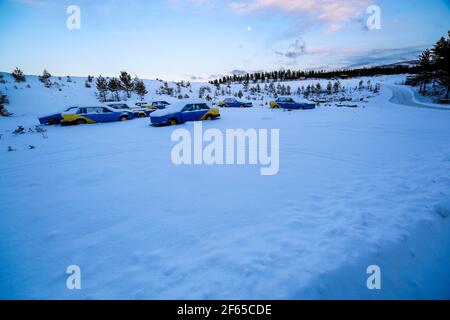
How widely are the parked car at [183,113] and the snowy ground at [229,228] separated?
6628mm

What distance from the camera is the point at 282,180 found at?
4.76m

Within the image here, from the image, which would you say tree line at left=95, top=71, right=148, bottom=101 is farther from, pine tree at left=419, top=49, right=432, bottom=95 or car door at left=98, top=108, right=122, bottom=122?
pine tree at left=419, top=49, right=432, bottom=95

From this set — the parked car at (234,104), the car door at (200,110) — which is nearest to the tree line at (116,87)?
the parked car at (234,104)

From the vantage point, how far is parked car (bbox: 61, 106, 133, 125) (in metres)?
13.3

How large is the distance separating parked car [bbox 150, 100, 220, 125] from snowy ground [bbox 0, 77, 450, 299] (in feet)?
21.7

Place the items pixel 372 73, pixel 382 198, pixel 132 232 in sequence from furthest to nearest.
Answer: pixel 372 73 < pixel 382 198 < pixel 132 232

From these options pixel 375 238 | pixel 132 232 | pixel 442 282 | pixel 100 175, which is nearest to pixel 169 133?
pixel 100 175

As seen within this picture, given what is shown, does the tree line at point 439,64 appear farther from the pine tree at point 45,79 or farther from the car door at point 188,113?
the pine tree at point 45,79

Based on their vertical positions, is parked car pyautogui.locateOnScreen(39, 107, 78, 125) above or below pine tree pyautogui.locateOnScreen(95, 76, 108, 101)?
below

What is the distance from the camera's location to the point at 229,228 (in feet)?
10.2

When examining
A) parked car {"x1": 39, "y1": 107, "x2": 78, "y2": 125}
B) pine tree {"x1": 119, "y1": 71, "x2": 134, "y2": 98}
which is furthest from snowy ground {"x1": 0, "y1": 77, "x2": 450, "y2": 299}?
pine tree {"x1": 119, "y1": 71, "x2": 134, "y2": 98}

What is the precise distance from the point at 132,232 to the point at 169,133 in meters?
7.65

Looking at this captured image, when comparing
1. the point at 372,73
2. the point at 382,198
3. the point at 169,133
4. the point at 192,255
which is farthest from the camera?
the point at 372,73
